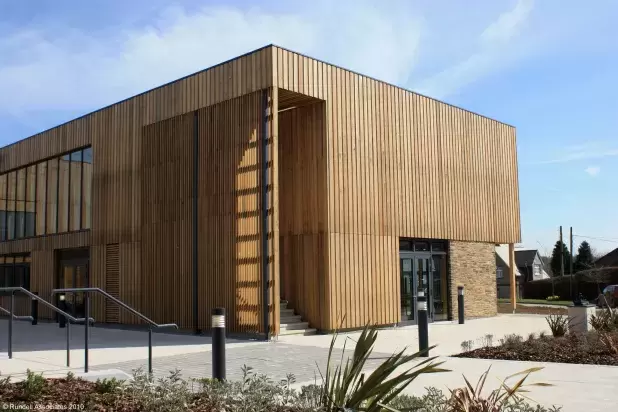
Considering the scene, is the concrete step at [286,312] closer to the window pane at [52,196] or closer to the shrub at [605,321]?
the shrub at [605,321]

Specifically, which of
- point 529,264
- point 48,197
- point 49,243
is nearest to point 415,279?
point 49,243

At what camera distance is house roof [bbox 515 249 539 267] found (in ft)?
226

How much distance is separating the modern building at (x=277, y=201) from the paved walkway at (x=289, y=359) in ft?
3.88

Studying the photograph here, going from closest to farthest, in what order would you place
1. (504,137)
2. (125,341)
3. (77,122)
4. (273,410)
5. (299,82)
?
1. (273,410)
2. (125,341)
3. (299,82)
4. (77,122)
5. (504,137)

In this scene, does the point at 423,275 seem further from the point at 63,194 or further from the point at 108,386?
the point at 108,386

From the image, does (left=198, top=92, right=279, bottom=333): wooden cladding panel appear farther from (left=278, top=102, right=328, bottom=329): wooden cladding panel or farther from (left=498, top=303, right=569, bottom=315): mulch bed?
(left=498, top=303, right=569, bottom=315): mulch bed

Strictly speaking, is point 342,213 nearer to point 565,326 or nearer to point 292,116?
point 292,116

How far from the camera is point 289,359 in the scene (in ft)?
33.7

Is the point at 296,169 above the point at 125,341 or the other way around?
above

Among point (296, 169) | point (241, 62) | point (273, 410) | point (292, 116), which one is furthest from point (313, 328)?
point (273, 410)

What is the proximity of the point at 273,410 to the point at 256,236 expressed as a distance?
860cm

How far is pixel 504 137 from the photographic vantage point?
21.9 meters

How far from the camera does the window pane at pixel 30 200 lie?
73.5ft

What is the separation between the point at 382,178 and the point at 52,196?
11.5 meters
